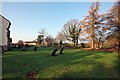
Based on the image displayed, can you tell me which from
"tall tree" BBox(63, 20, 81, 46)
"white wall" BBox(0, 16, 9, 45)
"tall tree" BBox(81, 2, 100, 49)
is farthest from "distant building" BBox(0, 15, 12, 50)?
"tall tree" BBox(63, 20, 81, 46)

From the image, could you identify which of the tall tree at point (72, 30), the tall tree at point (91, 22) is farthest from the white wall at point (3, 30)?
the tall tree at point (72, 30)

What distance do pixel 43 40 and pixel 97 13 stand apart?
6135cm

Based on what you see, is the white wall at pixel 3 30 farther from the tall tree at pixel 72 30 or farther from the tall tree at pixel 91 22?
the tall tree at pixel 72 30

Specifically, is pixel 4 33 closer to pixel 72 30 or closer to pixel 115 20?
pixel 115 20

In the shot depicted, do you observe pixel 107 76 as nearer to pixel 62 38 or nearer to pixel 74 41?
pixel 74 41

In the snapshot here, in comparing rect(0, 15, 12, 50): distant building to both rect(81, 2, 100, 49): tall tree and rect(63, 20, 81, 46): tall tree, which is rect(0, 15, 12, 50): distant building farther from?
rect(63, 20, 81, 46): tall tree

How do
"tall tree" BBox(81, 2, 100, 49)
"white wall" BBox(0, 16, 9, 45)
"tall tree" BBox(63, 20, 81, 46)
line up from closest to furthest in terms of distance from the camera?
"white wall" BBox(0, 16, 9, 45) < "tall tree" BBox(81, 2, 100, 49) < "tall tree" BBox(63, 20, 81, 46)

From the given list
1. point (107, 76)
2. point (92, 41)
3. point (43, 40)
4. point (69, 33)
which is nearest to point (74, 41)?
point (69, 33)

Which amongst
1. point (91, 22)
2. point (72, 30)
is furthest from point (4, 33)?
point (72, 30)

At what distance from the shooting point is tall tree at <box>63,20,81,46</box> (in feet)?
256

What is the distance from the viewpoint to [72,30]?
8188 cm

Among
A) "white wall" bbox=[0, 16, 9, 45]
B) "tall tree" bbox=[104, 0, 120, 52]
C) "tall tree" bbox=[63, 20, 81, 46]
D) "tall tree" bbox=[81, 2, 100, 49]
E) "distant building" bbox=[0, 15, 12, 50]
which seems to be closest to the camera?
"tall tree" bbox=[104, 0, 120, 52]

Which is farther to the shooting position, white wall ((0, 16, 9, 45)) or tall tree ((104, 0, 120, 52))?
white wall ((0, 16, 9, 45))

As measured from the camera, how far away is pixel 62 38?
312ft
